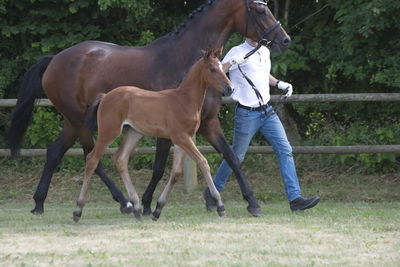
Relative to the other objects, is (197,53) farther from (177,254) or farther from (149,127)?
(177,254)

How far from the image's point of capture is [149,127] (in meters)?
Result: 7.64

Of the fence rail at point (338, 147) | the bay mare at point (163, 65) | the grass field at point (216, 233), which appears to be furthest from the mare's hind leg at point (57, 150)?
the fence rail at point (338, 147)

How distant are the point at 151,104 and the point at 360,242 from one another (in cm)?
240

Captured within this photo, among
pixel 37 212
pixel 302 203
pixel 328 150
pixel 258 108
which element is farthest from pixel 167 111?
pixel 328 150

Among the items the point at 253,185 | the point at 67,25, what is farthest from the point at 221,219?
the point at 67,25

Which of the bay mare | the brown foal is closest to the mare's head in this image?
the bay mare

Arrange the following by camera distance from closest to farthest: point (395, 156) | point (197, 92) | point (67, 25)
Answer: point (197, 92), point (395, 156), point (67, 25)

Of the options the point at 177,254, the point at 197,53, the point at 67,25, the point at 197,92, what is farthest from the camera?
the point at 67,25

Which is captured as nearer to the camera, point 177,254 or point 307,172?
point 177,254

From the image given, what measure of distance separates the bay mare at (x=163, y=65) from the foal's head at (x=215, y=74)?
57 cm

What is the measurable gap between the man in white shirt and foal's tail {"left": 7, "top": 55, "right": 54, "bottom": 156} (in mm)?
2428

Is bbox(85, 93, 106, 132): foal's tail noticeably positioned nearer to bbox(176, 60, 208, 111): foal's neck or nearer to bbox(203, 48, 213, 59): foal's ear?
bbox(176, 60, 208, 111): foal's neck

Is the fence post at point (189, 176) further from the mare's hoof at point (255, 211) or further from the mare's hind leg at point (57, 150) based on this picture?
the mare's hoof at point (255, 211)

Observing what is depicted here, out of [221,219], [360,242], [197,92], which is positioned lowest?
[221,219]
